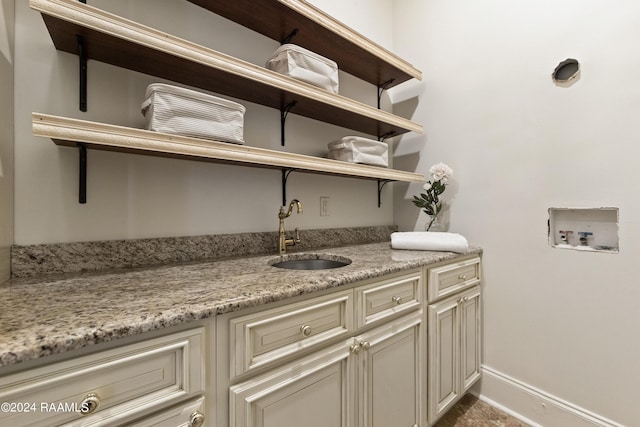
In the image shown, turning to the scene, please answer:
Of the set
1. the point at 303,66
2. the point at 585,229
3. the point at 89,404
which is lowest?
the point at 89,404

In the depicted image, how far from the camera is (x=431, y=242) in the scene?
1.49 meters

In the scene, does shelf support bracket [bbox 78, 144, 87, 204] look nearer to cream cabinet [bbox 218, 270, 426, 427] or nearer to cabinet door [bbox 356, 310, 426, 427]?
cream cabinet [bbox 218, 270, 426, 427]

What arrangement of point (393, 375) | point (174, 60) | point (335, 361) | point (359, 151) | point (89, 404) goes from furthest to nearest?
point (359, 151), point (393, 375), point (174, 60), point (335, 361), point (89, 404)

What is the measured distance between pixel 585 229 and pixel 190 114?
1819 mm

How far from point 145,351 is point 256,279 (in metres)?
0.36

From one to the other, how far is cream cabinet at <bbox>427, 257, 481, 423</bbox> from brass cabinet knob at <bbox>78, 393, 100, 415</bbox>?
1205mm

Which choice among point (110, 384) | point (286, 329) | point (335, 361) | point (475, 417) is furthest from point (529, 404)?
point (110, 384)

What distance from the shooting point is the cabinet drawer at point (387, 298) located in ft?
3.30

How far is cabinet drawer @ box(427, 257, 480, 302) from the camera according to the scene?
1315 mm

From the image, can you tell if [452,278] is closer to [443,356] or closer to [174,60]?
[443,356]

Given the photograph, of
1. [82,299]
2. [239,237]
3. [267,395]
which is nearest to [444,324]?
[267,395]

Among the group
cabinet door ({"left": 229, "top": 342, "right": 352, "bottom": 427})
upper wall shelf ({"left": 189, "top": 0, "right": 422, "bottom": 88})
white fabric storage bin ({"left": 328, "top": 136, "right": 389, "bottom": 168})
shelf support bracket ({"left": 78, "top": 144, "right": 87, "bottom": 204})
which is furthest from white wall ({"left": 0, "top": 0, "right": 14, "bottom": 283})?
white fabric storage bin ({"left": 328, "top": 136, "right": 389, "bottom": 168})

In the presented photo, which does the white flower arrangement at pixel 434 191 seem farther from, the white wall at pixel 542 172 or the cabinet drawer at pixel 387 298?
the cabinet drawer at pixel 387 298

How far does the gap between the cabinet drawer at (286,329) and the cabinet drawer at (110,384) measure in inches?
3.8
